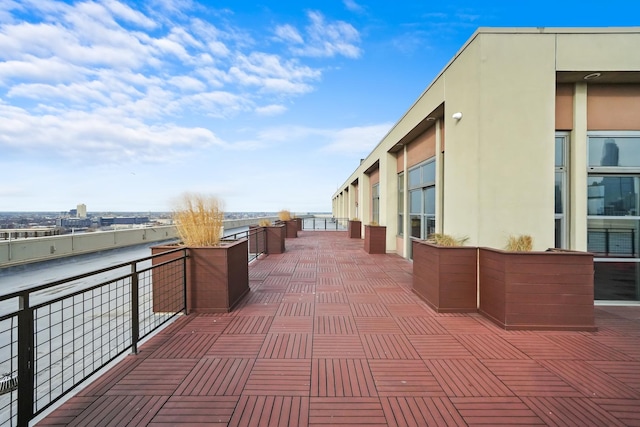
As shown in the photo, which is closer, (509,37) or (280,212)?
(509,37)

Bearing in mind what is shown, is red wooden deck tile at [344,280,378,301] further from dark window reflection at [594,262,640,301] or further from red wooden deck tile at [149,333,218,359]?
dark window reflection at [594,262,640,301]

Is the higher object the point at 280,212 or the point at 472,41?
the point at 472,41

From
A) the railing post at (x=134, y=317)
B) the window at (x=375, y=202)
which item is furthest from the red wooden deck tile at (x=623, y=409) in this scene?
the window at (x=375, y=202)

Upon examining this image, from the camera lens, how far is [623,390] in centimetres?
227

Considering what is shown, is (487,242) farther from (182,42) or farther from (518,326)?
(182,42)

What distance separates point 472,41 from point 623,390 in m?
4.57

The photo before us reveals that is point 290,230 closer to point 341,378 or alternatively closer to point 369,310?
point 369,310

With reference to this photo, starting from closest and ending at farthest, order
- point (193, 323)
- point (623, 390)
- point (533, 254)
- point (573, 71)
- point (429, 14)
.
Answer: point (623, 390) → point (533, 254) → point (193, 323) → point (573, 71) → point (429, 14)


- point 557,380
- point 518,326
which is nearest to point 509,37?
point 518,326

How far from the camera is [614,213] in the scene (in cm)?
459

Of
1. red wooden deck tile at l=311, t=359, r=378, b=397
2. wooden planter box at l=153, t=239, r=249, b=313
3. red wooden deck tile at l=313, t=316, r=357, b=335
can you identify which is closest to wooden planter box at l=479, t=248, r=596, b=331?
red wooden deck tile at l=313, t=316, r=357, b=335

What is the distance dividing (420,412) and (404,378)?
0.43 m

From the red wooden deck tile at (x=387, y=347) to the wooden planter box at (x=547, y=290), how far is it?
145cm

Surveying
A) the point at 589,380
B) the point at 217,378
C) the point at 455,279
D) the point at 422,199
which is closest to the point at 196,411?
the point at 217,378
